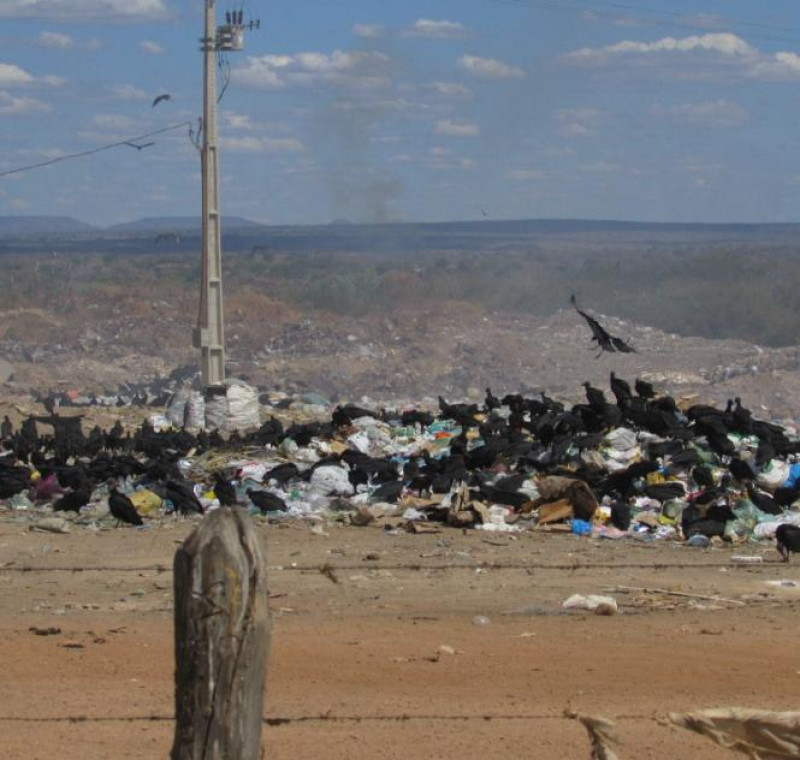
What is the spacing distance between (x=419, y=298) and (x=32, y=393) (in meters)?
23.0

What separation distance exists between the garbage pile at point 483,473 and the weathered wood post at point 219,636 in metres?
6.31

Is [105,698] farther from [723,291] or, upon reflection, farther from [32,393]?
[723,291]

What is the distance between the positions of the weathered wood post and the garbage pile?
6308mm

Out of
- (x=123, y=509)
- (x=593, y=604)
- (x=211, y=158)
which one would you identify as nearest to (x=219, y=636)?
(x=593, y=604)

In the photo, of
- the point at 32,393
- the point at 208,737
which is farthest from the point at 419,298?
the point at 208,737

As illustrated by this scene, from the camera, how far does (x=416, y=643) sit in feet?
22.3

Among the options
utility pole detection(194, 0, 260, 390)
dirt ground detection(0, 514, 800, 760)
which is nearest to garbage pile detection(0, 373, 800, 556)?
dirt ground detection(0, 514, 800, 760)

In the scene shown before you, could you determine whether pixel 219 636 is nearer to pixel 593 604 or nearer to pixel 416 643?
pixel 416 643

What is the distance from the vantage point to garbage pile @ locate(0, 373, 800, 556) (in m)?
10.0

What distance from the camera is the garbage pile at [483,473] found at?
32.9 ft

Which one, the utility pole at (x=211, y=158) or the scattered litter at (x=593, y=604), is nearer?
the scattered litter at (x=593, y=604)

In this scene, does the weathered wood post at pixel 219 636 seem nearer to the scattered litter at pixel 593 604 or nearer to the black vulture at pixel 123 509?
the scattered litter at pixel 593 604

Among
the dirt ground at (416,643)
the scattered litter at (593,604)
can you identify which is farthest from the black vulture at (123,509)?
the scattered litter at (593,604)

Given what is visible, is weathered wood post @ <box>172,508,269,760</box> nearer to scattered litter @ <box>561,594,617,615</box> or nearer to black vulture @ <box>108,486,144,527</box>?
scattered litter @ <box>561,594,617,615</box>
